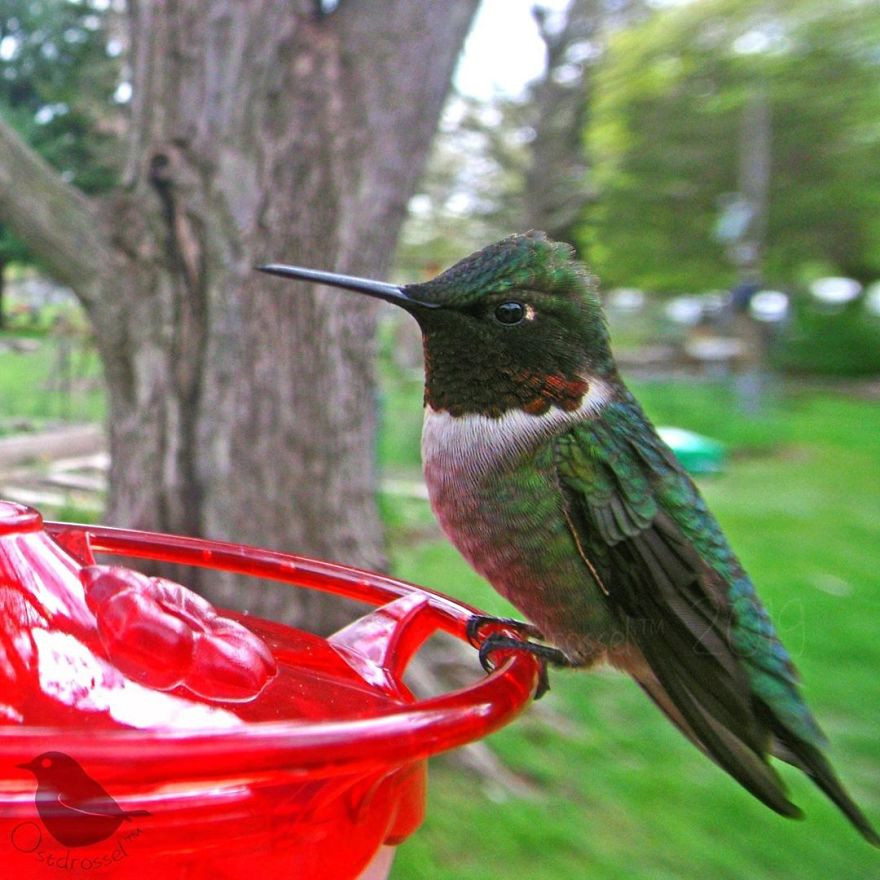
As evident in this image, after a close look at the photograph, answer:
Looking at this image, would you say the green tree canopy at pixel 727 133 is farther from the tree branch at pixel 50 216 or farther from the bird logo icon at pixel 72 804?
the bird logo icon at pixel 72 804

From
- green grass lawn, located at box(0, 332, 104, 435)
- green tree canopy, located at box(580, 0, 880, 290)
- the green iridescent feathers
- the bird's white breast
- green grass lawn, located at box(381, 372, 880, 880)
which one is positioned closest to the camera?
the green iridescent feathers

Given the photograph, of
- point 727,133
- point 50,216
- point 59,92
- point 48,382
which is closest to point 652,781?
point 50,216

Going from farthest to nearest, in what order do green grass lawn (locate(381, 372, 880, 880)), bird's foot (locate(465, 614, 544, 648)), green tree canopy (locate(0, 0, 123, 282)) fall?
1. green tree canopy (locate(0, 0, 123, 282))
2. green grass lawn (locate(381, 372, 880, 880))
3. bird's foot (locate(465, 614, 544, 648))

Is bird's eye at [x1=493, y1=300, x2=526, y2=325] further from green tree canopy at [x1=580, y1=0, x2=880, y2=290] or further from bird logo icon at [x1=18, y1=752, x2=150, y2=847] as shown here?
green tree canopy at [x1=580, y1=0, x2=880, y2=290]

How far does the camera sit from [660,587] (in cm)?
122

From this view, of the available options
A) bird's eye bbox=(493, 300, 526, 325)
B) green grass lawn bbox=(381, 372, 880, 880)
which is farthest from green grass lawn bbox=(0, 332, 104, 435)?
bird's eye bbox=(493, 300, 526, 325)

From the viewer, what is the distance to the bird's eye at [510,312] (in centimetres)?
115

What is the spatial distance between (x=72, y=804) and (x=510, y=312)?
0.74 meters

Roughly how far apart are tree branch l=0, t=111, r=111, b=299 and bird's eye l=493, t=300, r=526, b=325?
2.00 meters

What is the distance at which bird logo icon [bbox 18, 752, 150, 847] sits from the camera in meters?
0.52

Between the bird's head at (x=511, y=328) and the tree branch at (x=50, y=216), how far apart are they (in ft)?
6.08

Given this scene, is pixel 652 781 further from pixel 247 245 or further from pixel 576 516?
pixel 576 516

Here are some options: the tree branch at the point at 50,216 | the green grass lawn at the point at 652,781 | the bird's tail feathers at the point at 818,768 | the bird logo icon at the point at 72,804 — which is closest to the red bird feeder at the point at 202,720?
the bird logo icon at the point at 72,804

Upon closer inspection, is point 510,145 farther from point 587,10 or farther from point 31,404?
point 31,404
